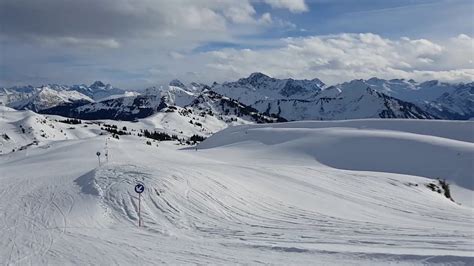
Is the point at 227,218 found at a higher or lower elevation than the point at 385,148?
lower

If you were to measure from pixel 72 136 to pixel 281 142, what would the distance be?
147856mm

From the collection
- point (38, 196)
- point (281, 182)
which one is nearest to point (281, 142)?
point (281, 182)

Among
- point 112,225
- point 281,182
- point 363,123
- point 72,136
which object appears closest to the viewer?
point 112,225

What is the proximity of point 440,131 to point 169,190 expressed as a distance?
67.2 m

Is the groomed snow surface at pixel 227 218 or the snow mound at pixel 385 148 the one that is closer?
the groomed snow surface at pixel 227 218

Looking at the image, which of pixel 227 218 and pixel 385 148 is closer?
pixel 227 218

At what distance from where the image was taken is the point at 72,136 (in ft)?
631

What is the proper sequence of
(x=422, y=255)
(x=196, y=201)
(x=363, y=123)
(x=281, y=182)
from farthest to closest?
(x=363, y=123) → (x=281, y=182) → (x=196, y=201) → (x=422, y=255)

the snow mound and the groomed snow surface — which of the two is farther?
the snow mound

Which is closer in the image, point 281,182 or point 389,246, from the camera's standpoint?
point 389,246

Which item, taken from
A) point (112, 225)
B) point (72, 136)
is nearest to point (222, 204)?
point (112, 225)

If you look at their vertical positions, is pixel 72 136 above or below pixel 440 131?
below

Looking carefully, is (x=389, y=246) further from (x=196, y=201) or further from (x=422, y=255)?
(x=196, y=201)

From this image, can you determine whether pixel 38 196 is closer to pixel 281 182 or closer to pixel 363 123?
pixel 281 182
